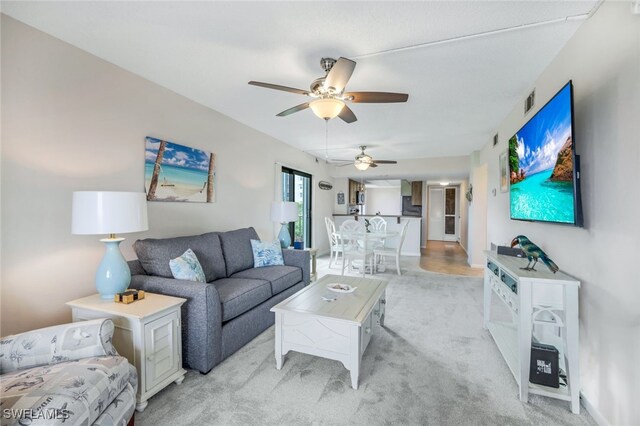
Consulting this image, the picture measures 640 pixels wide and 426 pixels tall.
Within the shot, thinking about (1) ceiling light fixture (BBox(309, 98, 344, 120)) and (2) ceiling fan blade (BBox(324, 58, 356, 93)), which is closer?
(2) ceiling fan blade (BBox(324, 58, 356, 93))

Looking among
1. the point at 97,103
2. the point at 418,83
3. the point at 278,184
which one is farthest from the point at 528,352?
the point at 278,184

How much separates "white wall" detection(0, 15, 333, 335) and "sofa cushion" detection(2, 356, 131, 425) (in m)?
0.87

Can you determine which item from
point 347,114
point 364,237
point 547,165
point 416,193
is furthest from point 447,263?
point 347,114

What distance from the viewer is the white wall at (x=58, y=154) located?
5.79 ft

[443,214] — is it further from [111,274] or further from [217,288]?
[111,274]

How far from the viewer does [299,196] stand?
19.5 feet

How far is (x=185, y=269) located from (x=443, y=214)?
9.97 meters

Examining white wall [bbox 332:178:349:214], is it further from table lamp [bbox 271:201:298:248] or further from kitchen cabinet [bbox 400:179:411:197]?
table lamp [bbox 271:201:298:248]

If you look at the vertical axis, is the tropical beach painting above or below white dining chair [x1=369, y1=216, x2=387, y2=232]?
above

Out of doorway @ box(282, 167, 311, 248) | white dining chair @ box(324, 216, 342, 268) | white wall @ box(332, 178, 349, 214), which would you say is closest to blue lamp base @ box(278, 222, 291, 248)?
doorway @ box(282, 167, 311, 248)

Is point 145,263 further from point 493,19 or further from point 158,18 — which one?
point 493,19

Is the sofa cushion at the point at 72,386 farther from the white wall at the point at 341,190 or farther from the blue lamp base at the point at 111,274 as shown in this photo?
the white wall at the point at 341,190

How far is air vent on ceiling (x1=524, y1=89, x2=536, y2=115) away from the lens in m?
2.62

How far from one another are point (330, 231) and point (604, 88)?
4743 mm
